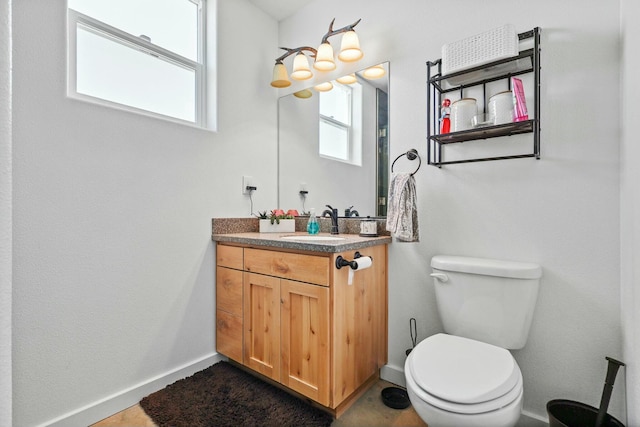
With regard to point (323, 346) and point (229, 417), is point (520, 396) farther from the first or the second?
point (229, 417)

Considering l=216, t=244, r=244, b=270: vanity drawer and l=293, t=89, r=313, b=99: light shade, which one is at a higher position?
l=293, t=89, r=313, b=99: light shade

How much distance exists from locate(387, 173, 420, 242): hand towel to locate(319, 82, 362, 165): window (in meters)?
0.43

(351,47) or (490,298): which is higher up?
(351,47)

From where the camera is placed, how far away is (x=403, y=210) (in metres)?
1.67

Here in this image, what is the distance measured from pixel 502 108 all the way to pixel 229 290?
1726mm

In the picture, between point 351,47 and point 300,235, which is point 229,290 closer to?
point 300,235

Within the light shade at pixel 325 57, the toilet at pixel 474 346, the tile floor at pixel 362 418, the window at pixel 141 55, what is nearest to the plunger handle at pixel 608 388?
the toilet at pixel 474 346

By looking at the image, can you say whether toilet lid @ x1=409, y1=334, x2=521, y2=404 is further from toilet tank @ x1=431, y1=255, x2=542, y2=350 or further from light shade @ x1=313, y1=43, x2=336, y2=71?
light shade @ x1=313, y1=43, x2=336, y2=71

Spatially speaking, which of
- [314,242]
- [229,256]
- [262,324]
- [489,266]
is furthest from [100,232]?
[489,266]

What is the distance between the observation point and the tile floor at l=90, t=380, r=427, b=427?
152cm

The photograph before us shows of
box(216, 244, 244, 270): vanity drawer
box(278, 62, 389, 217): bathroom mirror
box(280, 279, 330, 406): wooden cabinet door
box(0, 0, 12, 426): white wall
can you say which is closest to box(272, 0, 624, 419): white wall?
box(278, 62, 389, 217): bathroom mirror

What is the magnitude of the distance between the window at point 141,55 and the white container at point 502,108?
169cm

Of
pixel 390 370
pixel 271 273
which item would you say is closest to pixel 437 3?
pixel 271 273

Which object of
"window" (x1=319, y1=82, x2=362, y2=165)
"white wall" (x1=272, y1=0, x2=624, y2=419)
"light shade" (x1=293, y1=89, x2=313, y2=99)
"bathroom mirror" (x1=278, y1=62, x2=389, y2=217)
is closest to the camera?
"white wall" (x1=272, y1=0, x2=624, y2=419)
